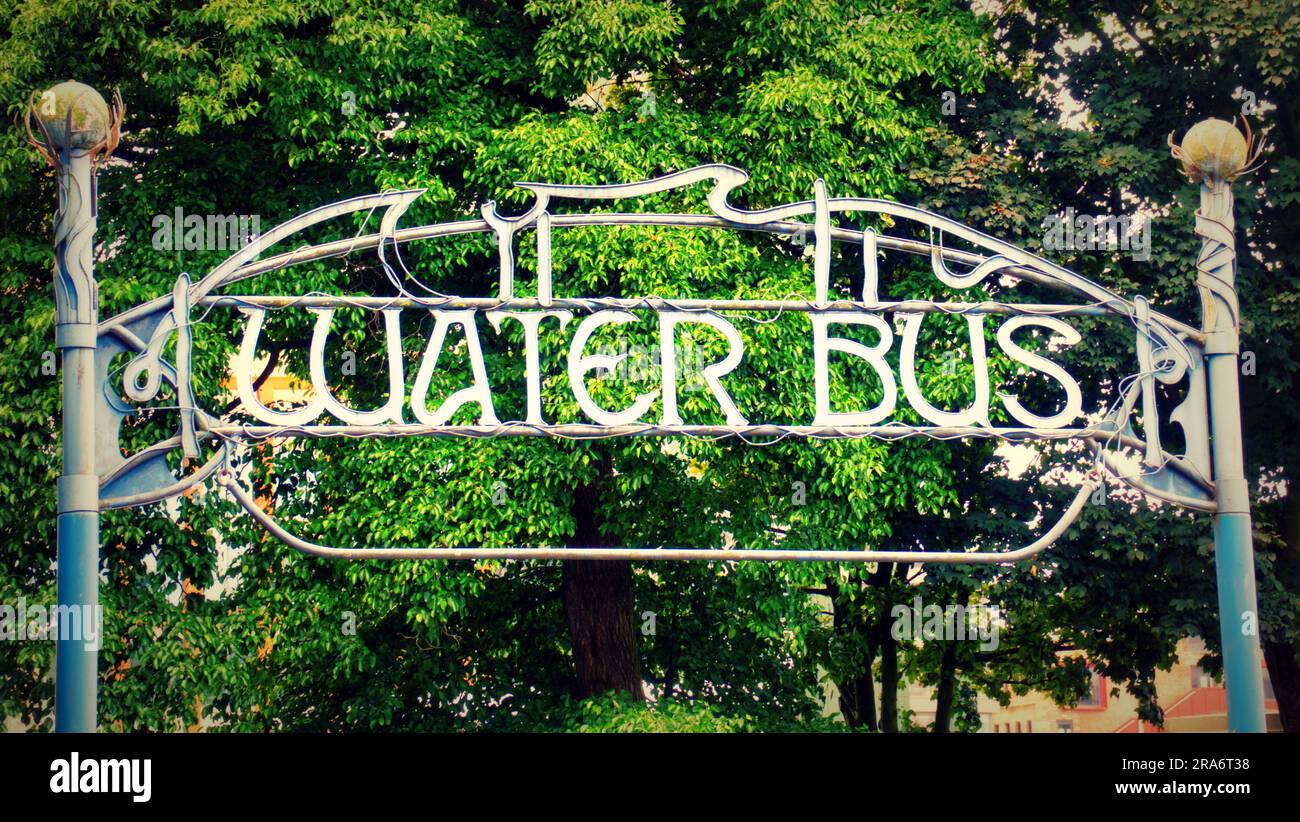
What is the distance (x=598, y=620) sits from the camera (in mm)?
16453

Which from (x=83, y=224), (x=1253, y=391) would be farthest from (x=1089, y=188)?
(x=83, y=224)

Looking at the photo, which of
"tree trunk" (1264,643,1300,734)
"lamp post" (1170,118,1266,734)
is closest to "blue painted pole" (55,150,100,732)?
"lamp post" (1170,118,1266,734)

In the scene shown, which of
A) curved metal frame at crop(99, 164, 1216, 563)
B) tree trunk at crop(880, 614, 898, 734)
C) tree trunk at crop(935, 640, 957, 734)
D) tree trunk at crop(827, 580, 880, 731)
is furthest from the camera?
tree trunk at crop(935, 640, 957, 734)

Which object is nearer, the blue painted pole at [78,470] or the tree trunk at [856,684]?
the blue painted pole at [78,470]

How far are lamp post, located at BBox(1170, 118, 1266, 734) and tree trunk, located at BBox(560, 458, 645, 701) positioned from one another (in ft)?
23.9

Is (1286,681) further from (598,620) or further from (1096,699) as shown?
(1096,699)

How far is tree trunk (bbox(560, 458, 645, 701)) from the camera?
640 inches

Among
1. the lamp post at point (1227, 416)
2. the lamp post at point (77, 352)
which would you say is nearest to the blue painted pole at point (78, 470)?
the lamp post at point (77, 352)

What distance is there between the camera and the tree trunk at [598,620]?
16.3 m

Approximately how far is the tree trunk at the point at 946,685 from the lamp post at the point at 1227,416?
38.1 ft

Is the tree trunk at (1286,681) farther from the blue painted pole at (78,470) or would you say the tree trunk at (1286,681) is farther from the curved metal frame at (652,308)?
the blue painted pole at (78,470)

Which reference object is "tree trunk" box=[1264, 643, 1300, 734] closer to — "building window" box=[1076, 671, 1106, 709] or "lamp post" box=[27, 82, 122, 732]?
"lamp post" box=[27, 82, 122, 732]

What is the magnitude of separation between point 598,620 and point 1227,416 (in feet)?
26.5

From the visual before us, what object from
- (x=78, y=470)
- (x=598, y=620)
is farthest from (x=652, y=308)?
(x=598, y=620)
